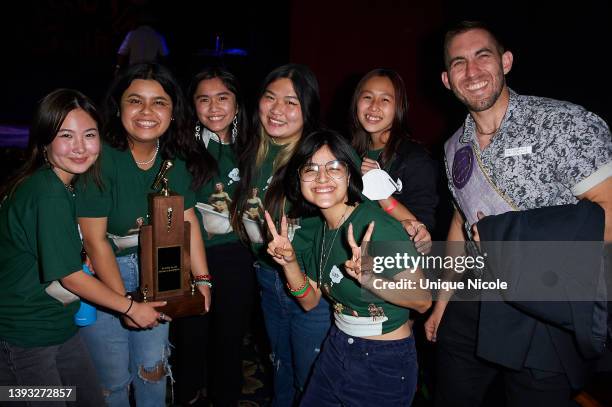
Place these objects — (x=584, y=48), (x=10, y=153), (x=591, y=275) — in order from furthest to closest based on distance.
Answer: (x=10, y=153)
(x=584, y=48)
(x=591, y=275)

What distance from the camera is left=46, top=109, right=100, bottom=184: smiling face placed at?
1738 mm

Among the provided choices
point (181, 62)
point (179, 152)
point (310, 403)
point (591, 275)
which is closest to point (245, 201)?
point (179, 152)

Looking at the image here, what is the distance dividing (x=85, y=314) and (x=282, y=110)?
1377mm

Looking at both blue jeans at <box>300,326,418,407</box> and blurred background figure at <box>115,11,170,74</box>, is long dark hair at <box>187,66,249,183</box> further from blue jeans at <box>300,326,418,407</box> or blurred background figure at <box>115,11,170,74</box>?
blurred background figure at <box>115,11,170,74</box>

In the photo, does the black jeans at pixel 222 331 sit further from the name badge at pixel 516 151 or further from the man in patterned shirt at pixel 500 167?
the name badge at pixel 516 151

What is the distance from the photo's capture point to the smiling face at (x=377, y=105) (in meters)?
2.43

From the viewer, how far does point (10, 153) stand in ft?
18.8

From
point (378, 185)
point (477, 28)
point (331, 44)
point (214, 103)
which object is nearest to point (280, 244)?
point (378, 185)

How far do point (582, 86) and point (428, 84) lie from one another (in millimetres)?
1977

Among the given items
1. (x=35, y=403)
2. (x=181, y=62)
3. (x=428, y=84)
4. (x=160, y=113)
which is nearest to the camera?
(x=35, y=403)

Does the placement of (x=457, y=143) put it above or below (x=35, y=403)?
above

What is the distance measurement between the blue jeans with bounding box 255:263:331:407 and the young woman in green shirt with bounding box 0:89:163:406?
79cm

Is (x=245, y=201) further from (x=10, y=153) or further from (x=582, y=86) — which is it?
(x=10, y=153)

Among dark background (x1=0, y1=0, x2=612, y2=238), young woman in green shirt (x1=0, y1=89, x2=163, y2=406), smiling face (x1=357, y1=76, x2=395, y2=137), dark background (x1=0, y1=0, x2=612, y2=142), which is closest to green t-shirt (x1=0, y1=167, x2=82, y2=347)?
young woman in green shirt (x1=0, y1=89, x2=163, y2=406)
